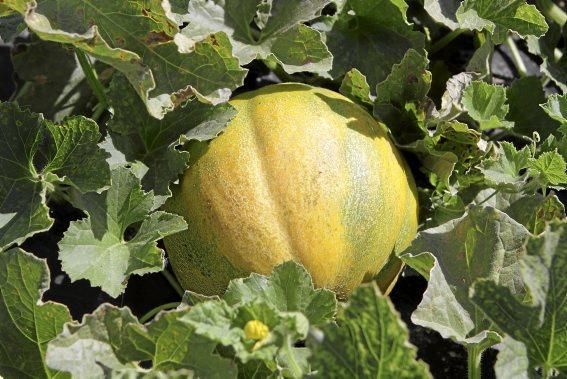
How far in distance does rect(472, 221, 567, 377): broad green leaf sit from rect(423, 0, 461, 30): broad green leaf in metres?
0.68

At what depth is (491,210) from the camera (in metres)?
1.73

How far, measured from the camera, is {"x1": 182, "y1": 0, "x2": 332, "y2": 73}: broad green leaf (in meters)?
1.86

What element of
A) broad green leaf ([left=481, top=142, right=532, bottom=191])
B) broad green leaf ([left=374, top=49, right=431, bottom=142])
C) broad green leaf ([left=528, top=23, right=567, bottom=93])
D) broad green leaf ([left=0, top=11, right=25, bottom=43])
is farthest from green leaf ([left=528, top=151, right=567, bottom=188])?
broad green leaf ([left=0, top=11, right=25, bottom=43])

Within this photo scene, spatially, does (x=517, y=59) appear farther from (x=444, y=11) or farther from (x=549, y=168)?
(x=549, y=168)

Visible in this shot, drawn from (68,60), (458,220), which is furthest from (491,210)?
(68,60)

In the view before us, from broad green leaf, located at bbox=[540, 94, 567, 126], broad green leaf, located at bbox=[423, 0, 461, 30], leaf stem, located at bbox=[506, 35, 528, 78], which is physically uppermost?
broad green leaf, located at bbox=[423, 0, 461, 30]

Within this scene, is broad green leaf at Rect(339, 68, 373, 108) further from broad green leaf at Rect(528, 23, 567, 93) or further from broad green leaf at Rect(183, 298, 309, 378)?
broad green leaf at Rect(183, 298, 309, 378)

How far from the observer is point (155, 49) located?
1791 mm

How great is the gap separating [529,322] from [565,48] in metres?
1.01

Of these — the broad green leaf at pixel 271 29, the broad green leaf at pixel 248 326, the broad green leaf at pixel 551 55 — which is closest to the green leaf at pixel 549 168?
the broad green leaf at pixel 551 55

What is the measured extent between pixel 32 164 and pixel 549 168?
1028mm

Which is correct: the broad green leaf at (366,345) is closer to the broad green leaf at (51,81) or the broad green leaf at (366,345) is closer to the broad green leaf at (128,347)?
the broad green leaf at (128,347)

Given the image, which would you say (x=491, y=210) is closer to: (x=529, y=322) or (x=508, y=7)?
(x=529, y=322)

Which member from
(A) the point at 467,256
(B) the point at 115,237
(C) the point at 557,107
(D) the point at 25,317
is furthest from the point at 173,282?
(C) the point at 557,107
